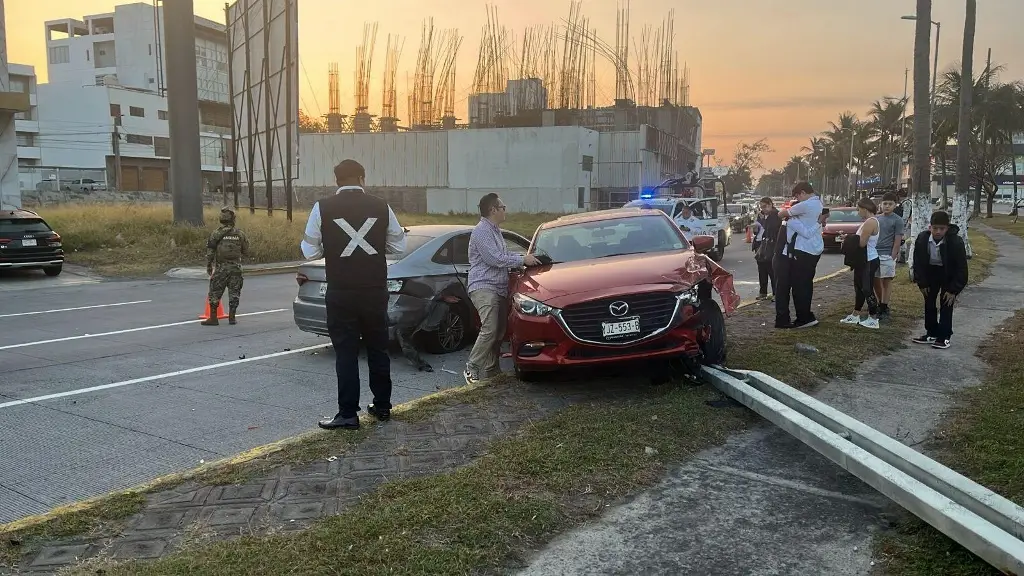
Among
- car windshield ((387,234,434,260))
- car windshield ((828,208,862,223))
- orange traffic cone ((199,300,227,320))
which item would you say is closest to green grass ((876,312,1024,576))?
car windshield ((387,234,434,260))

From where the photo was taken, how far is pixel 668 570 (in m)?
3.38

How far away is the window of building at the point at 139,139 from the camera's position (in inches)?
2820

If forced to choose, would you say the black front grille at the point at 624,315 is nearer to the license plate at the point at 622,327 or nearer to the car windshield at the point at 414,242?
the license plate at the point at 622,327

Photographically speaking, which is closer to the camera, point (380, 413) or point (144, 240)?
point (380, 413)

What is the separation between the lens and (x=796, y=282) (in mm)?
9062

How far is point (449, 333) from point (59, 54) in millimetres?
97227

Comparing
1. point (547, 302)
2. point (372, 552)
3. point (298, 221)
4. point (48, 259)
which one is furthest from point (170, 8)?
point (372, 552)

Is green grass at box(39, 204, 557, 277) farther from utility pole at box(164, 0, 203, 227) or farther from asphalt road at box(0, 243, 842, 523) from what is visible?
asphalt road at box(0, 243, 842, 523)

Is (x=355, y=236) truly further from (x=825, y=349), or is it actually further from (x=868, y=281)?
(x=868, y=281)

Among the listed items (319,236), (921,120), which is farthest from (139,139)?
(319,236)

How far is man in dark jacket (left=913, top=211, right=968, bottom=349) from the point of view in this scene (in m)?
7.84

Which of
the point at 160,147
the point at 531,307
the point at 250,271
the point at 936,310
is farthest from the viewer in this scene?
the point at 160,147

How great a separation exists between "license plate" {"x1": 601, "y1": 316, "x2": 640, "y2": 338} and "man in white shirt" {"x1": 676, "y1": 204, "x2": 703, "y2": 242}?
13942 millimetres

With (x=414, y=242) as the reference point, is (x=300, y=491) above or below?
below
